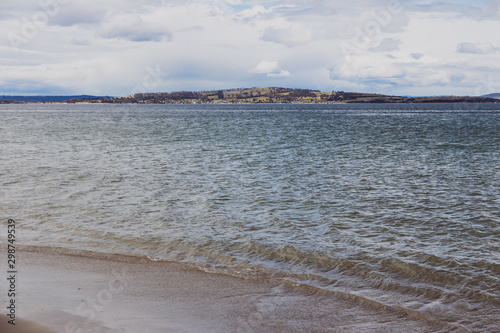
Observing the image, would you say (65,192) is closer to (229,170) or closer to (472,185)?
(229,170)

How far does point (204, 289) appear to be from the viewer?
10.3 meters

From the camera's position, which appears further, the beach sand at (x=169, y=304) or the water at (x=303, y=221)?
the water at (x=303, y=221)

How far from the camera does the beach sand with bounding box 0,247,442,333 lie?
8.21 m

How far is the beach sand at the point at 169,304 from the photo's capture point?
8.21 m

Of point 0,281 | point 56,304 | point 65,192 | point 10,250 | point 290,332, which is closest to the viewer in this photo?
point 290,332

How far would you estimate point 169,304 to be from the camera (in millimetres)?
9320

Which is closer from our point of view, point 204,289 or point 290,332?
point 290,332

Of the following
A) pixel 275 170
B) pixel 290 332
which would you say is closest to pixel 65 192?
pixel 275 170

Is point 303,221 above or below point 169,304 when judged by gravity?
above

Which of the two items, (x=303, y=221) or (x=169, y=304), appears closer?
(x=169, y=304)

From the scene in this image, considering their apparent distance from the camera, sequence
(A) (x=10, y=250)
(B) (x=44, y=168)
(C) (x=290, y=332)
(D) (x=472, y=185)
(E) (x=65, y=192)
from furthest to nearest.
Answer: (B) (x=44, y=168), (D) (x=472, y=185), (E) (x=65, y=192), (A) (x=10, y=250), (C) (x=290, y=332)

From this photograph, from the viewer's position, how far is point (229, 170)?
3139cm

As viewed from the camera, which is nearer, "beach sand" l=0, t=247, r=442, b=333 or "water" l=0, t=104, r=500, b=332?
"beach sand" l=0, t=247, r=442, b=333

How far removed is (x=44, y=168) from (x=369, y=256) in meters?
25.1
